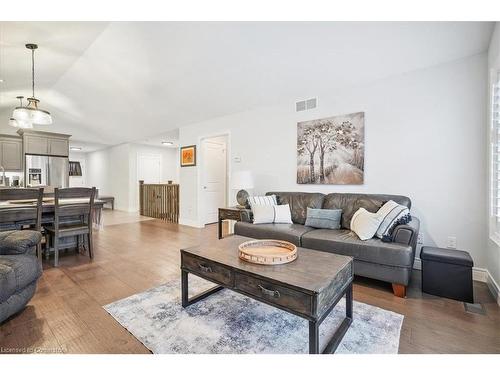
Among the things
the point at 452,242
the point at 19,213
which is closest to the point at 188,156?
the point at 19,213

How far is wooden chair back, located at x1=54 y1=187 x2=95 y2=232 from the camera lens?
2912 millimetres

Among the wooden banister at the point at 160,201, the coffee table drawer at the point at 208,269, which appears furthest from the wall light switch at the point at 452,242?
the wooden banister at the point at 160,201

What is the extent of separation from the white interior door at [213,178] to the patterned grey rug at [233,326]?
140 inches

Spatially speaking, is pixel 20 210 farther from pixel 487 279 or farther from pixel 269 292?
pixel 487 279

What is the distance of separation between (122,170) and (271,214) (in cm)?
704

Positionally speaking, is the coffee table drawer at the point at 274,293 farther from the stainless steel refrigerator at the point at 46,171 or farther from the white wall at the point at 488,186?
the stainless steel refrigerator at the point at 46,171

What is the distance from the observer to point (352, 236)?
2543 millimetres

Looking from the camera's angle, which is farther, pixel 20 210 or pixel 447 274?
pixel 20 210

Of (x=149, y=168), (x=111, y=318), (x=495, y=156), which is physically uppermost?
(x=149, y=168)

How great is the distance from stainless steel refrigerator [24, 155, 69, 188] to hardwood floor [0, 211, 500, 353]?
3.98 meters

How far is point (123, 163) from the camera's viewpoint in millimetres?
8297
